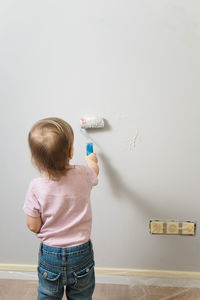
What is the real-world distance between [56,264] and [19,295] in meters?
0.52

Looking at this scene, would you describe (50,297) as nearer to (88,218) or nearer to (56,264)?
(56,264)

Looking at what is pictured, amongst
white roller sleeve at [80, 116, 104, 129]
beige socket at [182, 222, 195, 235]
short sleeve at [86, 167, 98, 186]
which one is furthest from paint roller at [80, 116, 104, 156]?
beige socket at [182, 222, 195, 235]

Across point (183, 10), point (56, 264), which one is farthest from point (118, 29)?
point (56, 264)

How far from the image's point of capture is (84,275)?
1071mm

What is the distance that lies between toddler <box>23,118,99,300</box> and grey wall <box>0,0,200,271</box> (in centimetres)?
31

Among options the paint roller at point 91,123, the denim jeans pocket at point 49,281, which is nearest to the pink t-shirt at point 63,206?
the denim jeans pocket at point 49,281

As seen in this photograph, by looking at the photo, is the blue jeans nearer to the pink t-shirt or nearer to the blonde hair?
the pink t-shirt

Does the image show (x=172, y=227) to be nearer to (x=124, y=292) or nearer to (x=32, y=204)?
(x=124, y=292)

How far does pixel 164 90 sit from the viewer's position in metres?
1.23

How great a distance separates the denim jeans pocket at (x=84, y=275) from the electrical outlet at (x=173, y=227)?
0.40 metres

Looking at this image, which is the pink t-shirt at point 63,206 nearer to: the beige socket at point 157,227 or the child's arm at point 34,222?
the child's arm at point 34,222

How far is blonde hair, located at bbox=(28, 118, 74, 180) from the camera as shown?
93cm

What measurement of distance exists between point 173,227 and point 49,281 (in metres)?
0.59

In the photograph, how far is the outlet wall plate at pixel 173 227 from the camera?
137 cm
